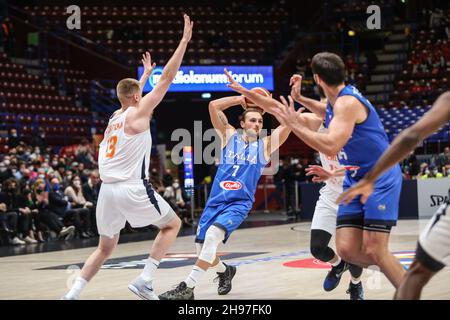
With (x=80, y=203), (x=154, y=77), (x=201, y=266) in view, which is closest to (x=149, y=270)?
(x=201, y=266)

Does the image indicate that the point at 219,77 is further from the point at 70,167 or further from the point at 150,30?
the point at 70,167

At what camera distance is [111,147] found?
6.32 metres

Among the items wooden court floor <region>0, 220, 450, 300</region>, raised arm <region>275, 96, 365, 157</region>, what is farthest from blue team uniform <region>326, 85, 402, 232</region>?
wooden court floor <region>0, 220, 450, 300</region>

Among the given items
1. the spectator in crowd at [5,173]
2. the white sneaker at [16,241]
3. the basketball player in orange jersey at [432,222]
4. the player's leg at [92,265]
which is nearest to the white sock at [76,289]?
the player's leg at [92,265]

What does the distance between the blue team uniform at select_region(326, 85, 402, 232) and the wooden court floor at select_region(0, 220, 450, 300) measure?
151 cm

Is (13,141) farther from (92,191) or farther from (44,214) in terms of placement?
(44,214)

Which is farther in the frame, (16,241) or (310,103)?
(16,241)

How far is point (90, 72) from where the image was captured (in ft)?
87.8

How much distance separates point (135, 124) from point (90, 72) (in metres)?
21.1

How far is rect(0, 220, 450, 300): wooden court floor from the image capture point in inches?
276

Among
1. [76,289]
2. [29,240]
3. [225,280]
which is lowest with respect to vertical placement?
[29,240]

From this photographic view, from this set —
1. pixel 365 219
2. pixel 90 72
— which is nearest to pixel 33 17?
pixel 90 72

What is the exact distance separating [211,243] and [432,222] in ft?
9.33

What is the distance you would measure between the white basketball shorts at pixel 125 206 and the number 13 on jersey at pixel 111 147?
0.82 ft
